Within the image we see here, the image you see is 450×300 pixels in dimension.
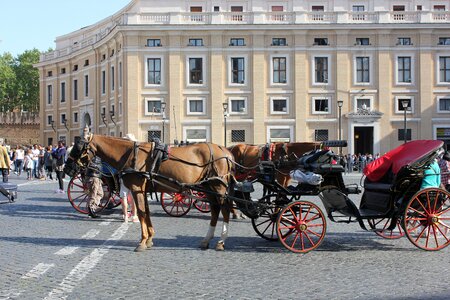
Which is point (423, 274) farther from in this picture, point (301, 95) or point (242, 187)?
point (301, 95)

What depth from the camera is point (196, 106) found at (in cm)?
4612

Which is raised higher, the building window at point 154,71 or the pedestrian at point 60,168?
the building window at point 154,71

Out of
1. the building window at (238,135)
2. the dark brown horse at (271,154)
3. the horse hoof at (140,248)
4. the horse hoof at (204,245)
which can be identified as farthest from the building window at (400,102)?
the horse hoof at (140,248)

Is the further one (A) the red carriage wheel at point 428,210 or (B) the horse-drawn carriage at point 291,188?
(B) the horse-drawn carriage at point 291,188

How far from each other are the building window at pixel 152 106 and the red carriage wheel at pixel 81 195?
3068 cm

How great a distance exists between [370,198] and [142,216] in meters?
3.75

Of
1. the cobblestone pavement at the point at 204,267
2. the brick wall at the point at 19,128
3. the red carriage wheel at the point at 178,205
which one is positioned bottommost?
the cobblestone pavement at the point at 204,267

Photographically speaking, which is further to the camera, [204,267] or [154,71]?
[154,71]

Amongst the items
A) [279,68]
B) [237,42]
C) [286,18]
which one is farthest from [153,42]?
[286,18]

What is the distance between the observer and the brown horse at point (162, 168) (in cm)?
917

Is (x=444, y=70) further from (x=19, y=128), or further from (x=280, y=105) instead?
(x=19, y=128)

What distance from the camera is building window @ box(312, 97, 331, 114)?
1800 inches

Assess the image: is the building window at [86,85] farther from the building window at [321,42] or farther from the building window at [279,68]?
the building window at [321,42]

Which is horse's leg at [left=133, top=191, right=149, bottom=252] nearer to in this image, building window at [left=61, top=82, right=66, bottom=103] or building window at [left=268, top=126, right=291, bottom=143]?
building window at [left=268, top=126, right=291, bottom=143]
